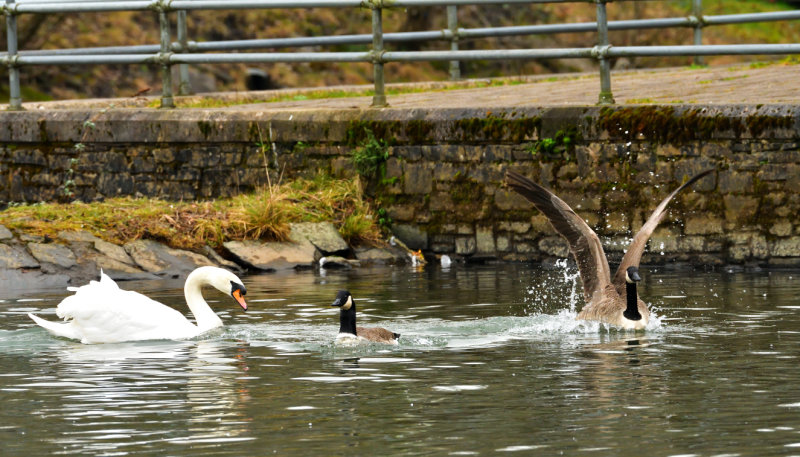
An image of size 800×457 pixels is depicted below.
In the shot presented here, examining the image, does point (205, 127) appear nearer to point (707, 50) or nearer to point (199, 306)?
point (707, 50)

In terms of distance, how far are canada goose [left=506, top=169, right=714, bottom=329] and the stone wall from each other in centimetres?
288

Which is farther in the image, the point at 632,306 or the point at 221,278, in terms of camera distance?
the point at 221,278

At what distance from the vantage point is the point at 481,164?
15.2m

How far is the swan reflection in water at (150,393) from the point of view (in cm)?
683

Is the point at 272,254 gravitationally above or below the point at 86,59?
below

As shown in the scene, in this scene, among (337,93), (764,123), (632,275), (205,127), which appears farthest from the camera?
(337,93)

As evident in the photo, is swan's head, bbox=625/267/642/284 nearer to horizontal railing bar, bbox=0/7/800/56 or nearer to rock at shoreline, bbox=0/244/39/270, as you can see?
rock at shoreline, bbox=0/244/39/270

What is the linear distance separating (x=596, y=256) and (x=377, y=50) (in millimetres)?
5000

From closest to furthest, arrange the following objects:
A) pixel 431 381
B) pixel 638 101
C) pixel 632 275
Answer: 1. pixel 431 381
2. pixel 632 275
3. pixel 638 101

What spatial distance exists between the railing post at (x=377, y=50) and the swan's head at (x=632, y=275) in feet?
17.6

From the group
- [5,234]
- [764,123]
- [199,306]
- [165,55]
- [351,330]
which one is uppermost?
[165,55]

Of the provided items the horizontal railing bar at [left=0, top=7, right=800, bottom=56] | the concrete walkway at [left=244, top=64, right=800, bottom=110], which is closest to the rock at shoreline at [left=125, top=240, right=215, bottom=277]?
the concrete walkway at [left=244, top=64, right=800, bottom=110]

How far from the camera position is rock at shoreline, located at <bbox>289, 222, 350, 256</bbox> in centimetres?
1524

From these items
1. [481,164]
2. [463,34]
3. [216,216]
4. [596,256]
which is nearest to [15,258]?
[216,216]
